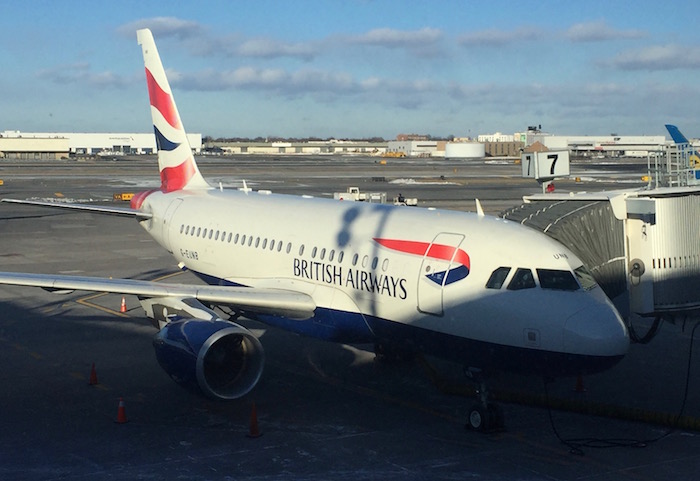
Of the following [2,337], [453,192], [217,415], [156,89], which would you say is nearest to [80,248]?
[156,89]

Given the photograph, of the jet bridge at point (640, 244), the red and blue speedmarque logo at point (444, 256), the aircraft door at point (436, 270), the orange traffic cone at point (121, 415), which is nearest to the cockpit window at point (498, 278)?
the red and blue speedmarque logo at point (444, 256)

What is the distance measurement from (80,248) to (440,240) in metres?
32.1

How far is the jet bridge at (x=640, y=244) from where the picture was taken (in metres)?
21.7

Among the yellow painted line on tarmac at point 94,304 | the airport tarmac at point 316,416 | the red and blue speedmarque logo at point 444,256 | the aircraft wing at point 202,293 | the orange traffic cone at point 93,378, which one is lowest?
the airport tarmac at point 316,416

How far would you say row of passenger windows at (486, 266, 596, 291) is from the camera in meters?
16.9

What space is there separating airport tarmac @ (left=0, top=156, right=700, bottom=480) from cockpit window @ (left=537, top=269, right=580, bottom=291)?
3.01 meters

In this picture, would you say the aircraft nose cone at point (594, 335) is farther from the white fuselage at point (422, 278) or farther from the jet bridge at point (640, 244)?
the jet bridge at point (640, 244)

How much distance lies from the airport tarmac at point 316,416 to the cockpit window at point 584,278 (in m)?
3.00

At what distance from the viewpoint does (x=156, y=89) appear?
104 feet

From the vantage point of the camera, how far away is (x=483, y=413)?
1739 cm

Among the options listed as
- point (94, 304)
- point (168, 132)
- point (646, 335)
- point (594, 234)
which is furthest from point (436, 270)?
point (94, 304)

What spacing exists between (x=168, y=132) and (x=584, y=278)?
18.6 metres

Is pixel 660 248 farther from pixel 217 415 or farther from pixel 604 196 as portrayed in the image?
pixel 217 415

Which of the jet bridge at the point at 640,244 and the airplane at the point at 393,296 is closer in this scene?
the airplane at the point at 393,296
